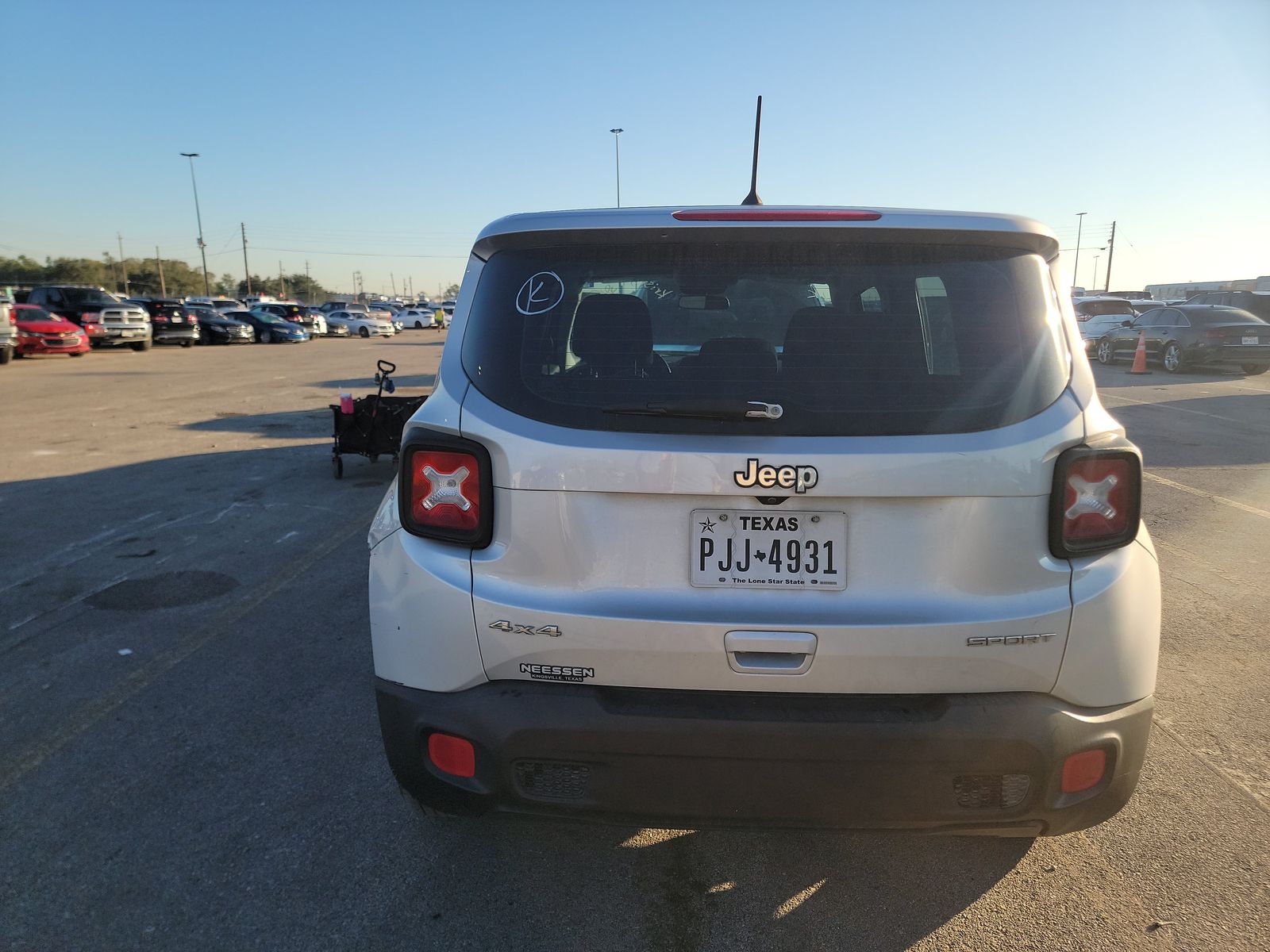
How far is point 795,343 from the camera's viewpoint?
7.28 feet

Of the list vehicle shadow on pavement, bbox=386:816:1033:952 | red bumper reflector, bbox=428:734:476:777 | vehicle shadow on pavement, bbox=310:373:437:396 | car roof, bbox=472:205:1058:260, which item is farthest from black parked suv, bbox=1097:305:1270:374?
red bumper reflector, bbox=428:734:476:777

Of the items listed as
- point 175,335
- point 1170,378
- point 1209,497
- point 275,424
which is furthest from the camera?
point 175,335

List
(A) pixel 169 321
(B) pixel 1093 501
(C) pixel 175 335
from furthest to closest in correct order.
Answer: (C) pixel 175 335
(A) pixel 169 321
(B) pixel 1093 501

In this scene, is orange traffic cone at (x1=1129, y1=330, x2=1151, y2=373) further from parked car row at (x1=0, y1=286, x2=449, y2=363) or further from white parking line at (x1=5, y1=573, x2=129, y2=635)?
white parking line at (x1=5, y1=573, x2=129, y2=635)

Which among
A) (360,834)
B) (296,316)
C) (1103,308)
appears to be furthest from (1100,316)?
(296,316)

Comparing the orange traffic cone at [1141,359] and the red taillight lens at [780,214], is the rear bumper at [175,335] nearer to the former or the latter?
the orange traffic cone at [1141,359]

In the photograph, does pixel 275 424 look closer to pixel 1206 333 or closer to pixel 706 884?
pixel 706 884

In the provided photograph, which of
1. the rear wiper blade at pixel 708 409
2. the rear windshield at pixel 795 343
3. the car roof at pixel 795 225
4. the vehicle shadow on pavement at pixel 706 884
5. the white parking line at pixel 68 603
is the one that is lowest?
the vehicle shadow on pavement at pixel 706 884

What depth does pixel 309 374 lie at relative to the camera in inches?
795

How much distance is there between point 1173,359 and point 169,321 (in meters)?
32.8

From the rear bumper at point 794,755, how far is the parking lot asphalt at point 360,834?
0.30 metres

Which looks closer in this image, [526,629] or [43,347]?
[526,629]

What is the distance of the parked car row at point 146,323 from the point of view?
24.3m

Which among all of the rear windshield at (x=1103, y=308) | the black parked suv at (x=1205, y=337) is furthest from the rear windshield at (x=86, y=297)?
Answer: the black parked suv at (x=1205, y=337)
